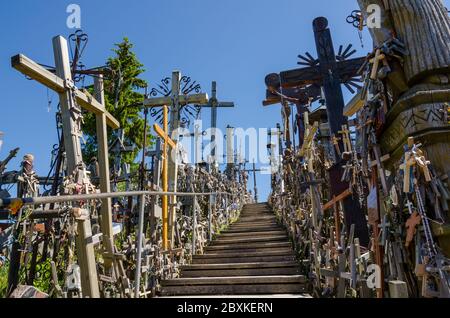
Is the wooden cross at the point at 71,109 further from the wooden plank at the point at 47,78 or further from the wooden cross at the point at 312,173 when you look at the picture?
the wooden cross at the point at 312,173

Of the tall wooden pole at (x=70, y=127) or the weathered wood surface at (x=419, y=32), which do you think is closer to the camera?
the weathered wood surface at (x=419, y=32)

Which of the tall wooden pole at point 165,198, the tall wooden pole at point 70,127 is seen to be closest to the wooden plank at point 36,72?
the tall wooden pole at point 70,127

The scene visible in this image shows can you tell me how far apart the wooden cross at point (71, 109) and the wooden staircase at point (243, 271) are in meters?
1.91

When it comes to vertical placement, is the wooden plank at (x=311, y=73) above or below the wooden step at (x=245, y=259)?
above

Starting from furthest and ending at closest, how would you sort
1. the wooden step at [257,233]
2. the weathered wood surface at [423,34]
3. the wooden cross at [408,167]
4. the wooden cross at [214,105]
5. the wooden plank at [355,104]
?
the wooden cross at [214,105] → the wooden step at [257,233] → the wooden plank at [355,104] → the weathered wood surface at [423,34] → the wooden cross at [408,167]

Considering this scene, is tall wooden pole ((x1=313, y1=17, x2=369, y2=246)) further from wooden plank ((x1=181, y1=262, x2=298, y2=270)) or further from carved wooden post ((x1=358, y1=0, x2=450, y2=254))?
carved wooden post ((x1=358, y1=0, x2=450, y2=254))

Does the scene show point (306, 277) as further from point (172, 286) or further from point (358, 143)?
point (358, 143)

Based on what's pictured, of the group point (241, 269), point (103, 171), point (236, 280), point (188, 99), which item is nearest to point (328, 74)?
point (188, 99)

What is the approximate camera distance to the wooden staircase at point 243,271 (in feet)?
17.0

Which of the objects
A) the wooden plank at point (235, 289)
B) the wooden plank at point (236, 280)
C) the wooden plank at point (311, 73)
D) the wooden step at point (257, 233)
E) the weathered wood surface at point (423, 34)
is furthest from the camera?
the wooden step at point (257, 233)

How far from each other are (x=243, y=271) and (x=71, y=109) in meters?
3.67

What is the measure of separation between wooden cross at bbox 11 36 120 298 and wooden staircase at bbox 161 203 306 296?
191 cm

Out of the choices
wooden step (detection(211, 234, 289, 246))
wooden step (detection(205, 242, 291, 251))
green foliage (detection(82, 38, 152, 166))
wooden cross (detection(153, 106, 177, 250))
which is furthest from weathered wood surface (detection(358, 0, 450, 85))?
green foliage (detection(82, 38, 152, 166))

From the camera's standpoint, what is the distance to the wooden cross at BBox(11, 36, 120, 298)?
333cm
